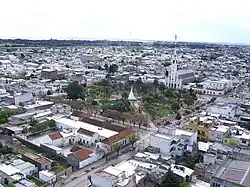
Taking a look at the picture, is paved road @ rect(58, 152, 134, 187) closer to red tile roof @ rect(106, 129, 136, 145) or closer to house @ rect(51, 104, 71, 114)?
red tile roof @ rect(106, 129, 136, 145)

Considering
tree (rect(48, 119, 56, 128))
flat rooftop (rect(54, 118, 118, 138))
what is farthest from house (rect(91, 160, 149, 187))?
tree (rect(48, 119, 56, 128))

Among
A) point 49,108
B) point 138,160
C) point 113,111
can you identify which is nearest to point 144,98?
point 113,111

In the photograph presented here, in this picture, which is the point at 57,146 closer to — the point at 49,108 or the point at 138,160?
the point at 138,160

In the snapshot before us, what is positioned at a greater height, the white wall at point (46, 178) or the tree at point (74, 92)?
the tree at point (74, 92)

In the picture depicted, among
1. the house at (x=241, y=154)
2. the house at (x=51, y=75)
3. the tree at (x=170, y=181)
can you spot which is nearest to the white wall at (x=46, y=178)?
the tree at (x=170, y=181)

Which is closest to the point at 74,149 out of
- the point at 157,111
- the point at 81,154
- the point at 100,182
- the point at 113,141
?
the point at 81,154

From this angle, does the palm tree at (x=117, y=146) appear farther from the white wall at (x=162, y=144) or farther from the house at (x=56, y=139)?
the house at (x=56, y=139)
